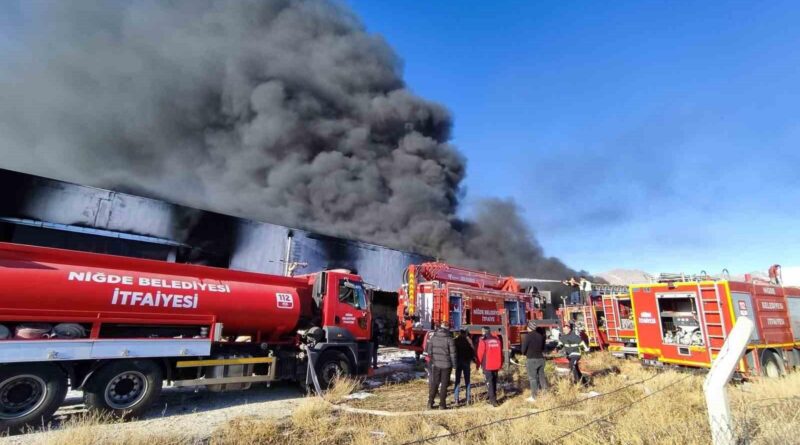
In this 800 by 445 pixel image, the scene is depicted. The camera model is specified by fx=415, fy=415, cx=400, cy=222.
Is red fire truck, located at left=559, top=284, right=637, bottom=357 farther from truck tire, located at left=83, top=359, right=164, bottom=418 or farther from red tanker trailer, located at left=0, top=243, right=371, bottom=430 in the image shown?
truck tire, located at left=83, top=359, right=164, bottom=418

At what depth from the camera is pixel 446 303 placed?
11.2 m

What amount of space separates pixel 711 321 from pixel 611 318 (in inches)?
131

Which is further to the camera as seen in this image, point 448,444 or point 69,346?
point 69,346

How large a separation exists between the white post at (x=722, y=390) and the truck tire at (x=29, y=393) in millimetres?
7395

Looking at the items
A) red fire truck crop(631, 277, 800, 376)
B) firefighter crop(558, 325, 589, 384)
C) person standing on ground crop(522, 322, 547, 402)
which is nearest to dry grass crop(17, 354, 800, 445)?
person standing on ground crop(522, 322, 547, 402)

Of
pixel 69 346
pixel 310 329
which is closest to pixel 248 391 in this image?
pixel 310 329

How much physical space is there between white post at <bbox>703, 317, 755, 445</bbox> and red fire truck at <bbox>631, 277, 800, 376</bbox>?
244 inches

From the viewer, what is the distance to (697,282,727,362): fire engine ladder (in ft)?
28.0

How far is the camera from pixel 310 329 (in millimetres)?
8297

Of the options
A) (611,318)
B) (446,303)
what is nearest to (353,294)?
(446,303)

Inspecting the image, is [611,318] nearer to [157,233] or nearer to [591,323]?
[591,323]

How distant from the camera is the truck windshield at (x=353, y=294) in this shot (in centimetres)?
896

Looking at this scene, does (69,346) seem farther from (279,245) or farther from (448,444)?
(279,245)

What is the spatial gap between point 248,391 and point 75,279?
3.85m
